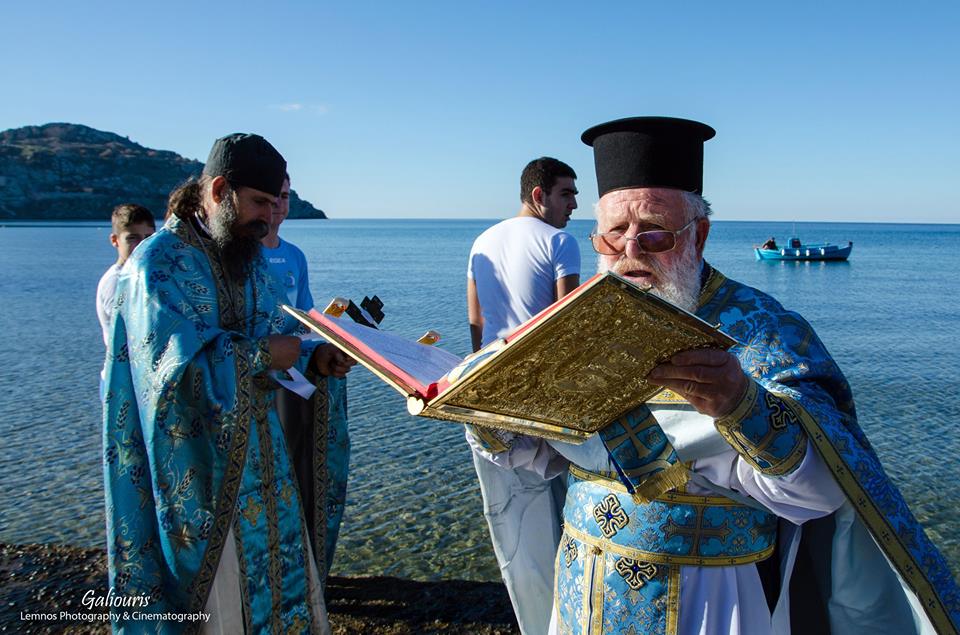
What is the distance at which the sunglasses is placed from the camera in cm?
216

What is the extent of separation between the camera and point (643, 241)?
7.10 feet

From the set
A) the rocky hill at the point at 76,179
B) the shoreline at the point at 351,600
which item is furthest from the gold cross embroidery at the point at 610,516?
the rocky hill at the point at 76,179

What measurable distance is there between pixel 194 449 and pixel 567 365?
2.33m

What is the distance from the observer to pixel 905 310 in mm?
22953

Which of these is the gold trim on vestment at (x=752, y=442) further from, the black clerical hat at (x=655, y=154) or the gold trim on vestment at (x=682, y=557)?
the black clerical hat at (x=655, y=154)

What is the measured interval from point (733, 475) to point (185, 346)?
2323 millimetres

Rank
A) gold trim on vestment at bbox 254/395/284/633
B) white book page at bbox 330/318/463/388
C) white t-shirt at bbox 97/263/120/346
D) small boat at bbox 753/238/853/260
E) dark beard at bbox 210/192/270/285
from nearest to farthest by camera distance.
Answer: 1. white book page at bbox 330/318/463/388
2. gold trim on vestment at bbox 254/395/284/633
3. dark beard at bbox 210/192/270/285
4. white t-shirt at bbox 97/263/120/346
5. small boat at bbox 753/238/853/260

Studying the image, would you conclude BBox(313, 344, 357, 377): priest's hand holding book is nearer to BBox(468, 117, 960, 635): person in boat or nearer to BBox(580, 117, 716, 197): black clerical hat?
BBox(468, 117, 960, 635): person in boat

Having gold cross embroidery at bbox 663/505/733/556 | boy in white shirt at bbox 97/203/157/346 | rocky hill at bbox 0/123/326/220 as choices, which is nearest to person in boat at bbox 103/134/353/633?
gold cross embroidery at bbox 663/505/733/556

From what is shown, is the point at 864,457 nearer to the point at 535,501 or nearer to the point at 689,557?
the point at 689,557

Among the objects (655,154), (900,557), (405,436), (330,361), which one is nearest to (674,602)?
(900,557)

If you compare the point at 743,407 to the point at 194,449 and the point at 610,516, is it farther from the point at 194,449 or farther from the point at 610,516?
the point at 194,449

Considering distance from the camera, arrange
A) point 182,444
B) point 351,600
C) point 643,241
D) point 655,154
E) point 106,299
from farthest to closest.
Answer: point 106,299
point 351,600
point 182,444
point 655,154
point 643,241

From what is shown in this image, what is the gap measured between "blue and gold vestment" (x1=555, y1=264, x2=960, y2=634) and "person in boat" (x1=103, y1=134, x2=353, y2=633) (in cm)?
167
